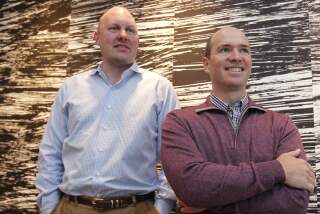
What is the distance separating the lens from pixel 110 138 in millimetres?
2066

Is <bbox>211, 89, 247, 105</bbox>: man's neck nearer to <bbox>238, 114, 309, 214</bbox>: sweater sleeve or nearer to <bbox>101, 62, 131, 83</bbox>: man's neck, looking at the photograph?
<bbox>238, 114, 309, 214</bbox>: sweater sleeve

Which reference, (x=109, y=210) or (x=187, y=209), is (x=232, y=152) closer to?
(x=187, y=209)

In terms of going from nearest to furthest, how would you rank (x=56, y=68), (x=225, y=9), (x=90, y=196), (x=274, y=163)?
(x=274, y=163) → (x=90, y=196) → (x=225, y=9) → (x=56, y=68)

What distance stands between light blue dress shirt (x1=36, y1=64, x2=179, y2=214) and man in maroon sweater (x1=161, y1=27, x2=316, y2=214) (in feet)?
1.00

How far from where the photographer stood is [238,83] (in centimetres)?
187

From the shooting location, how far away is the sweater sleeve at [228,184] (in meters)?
1.53

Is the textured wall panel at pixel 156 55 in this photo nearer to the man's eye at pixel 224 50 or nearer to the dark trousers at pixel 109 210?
the man's eye at pixel 224 50

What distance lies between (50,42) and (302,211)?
2.23 meters

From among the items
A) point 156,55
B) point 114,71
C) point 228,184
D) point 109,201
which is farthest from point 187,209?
point 156,55

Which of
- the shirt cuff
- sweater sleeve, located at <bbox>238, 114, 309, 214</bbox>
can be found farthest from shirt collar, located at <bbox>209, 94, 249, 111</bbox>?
the shirt cuff

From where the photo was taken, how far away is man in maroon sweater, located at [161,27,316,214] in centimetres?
154

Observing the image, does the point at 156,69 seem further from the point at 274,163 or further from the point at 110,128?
the point at 274,163

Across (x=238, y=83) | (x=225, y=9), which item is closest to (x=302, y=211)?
(x=238, y=83)

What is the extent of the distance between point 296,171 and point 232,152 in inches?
9.6
